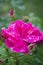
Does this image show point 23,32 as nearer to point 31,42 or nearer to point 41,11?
point 31,42

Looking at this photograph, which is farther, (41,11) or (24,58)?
(41,11)

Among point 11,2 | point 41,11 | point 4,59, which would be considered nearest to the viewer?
point 4,59

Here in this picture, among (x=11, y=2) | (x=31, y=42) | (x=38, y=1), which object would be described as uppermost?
(x=31, y=42)

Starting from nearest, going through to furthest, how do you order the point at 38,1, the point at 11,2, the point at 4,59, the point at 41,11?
the point at 4,59
the point at 11,2
the point at 41,11
the point at 38,1

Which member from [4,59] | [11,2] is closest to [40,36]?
[4,59]

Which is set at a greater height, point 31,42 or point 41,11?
point 31,42

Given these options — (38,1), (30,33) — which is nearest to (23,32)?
(30,33)

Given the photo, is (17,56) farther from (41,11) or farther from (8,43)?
(41,11)
